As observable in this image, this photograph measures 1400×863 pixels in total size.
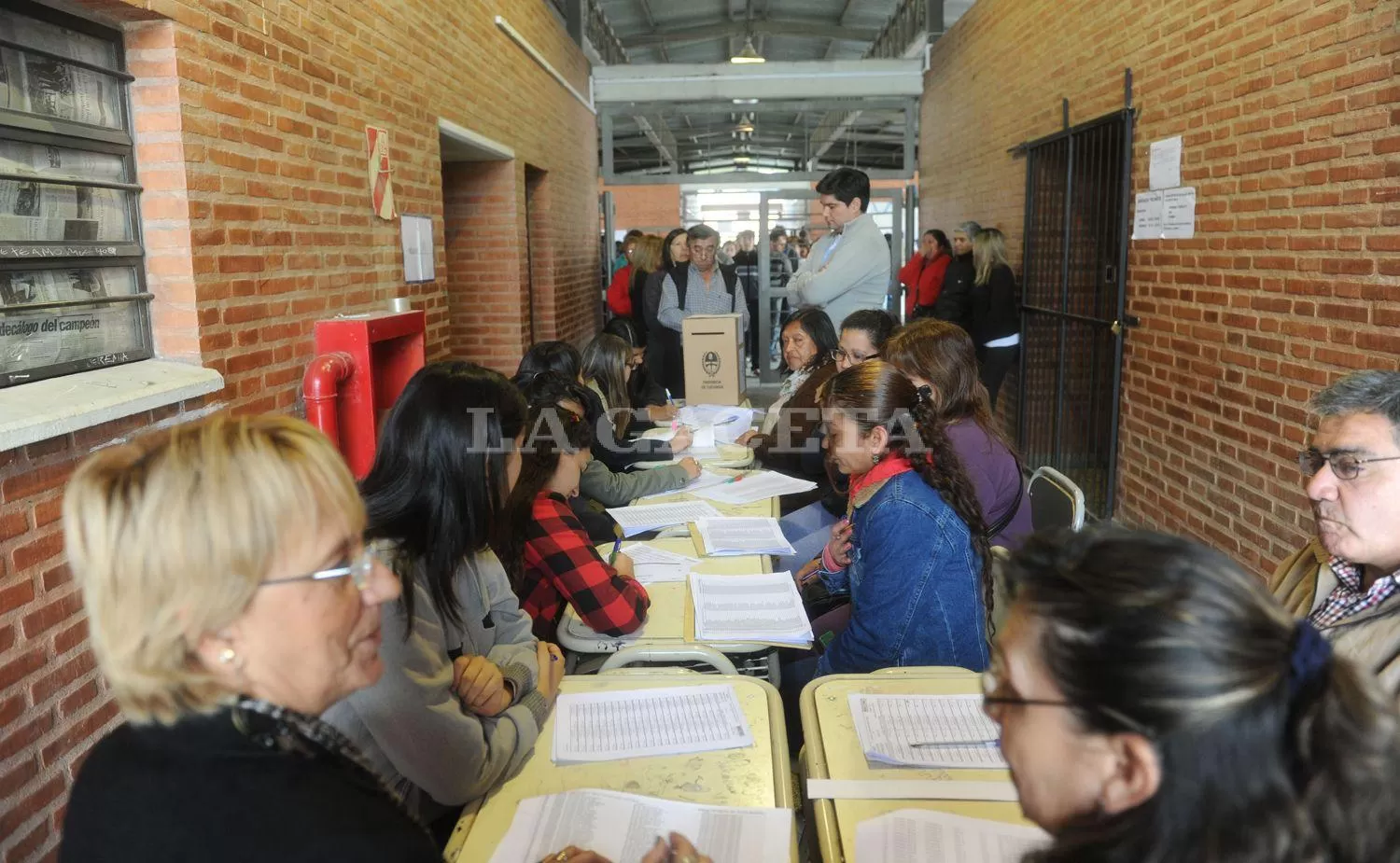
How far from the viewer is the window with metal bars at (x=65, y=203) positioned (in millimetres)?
2277

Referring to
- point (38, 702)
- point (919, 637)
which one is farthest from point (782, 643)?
point (38, 702)

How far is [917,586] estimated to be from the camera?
7.34 feet

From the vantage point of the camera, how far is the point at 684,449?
445 centimetres

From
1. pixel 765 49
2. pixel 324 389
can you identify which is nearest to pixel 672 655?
pixel 324 389

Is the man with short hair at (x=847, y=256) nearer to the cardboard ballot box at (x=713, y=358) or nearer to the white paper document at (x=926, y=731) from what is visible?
the cardboard ballot box at (x=713, y=358)

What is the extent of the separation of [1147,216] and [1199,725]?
4.44 meters

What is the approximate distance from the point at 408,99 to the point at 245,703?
394 cm

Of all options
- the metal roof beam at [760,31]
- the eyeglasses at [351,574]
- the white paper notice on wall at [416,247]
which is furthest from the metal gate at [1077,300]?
the metal roof beam at [760,31]

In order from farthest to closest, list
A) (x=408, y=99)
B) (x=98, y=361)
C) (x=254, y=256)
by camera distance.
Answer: (x=408, y=99) → (x=254, y=256) → (x=98, y=361)

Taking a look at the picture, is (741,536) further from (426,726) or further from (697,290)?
(697,290)

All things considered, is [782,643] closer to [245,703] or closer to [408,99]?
[245,703]

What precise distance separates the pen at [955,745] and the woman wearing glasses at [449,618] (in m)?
0.69

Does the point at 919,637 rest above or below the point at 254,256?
below

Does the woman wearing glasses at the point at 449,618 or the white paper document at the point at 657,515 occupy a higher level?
the woman wearing glasses at the point at 449,618
